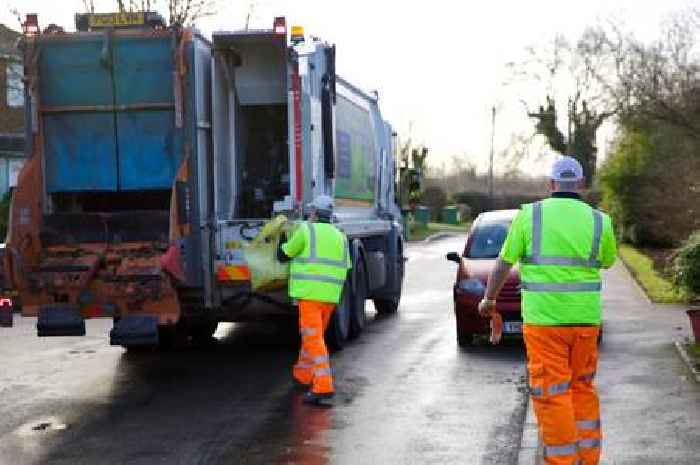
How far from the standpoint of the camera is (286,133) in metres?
11.7

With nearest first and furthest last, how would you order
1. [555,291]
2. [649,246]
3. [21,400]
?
[555,291] < [21,400] < [649,246]

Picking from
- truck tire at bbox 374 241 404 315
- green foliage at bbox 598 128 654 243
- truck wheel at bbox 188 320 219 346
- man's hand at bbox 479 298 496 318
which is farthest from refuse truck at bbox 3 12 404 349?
green foliage at bbox 598 128 654 243

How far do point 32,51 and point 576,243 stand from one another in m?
6.20

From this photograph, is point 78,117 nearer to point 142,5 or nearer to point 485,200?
point 142,5

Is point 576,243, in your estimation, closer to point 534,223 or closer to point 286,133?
point 534,223

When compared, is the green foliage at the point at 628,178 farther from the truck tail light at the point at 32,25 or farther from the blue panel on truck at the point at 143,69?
the truck tail light at the point at 32,25

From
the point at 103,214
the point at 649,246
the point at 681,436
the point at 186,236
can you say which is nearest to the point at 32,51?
the point at 103,214

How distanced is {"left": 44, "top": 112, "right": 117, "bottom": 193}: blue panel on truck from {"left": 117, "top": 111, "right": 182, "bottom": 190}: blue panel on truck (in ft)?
0.36

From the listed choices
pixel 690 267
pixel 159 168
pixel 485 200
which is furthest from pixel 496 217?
pixel 485 200

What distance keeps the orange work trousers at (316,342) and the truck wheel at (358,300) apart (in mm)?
3501

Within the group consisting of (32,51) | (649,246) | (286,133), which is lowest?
(649,246)

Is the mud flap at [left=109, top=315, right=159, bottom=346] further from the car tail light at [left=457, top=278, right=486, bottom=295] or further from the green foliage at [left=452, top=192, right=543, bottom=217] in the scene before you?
the green foliage at [left=452, top=192, right=543, bottom=217]

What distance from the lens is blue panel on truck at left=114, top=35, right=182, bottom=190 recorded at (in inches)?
408

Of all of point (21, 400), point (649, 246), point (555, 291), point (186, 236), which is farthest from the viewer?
point (649, 246)
